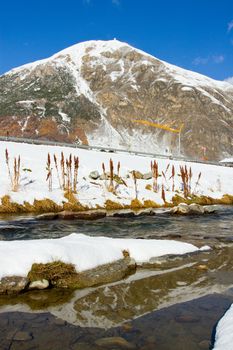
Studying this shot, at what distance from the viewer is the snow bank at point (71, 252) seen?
11.0 meters

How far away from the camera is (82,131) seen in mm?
183000

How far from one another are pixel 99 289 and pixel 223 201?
34.0m

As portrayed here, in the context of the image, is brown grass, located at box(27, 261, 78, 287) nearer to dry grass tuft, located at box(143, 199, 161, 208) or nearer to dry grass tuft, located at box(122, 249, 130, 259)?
dry grass tuft, located at box(122, 249, 130, 259)

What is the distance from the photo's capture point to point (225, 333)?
25.0 ft

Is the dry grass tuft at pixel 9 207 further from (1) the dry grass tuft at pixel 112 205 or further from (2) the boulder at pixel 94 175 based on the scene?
(2) the boulder at pixel 94 175

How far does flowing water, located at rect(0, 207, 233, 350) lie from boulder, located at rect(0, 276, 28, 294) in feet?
0.77

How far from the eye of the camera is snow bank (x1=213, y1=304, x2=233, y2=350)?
698 cm

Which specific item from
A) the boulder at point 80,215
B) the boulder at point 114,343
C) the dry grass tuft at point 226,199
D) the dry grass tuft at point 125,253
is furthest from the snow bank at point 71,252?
the dry grass tuft at point 226,199

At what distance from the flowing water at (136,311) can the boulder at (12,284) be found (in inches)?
9.2

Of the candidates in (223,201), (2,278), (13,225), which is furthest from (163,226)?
(223,201)

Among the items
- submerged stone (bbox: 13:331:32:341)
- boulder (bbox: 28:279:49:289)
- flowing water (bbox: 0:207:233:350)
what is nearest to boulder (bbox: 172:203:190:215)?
flowing water (bbox: 0:207:233:350)

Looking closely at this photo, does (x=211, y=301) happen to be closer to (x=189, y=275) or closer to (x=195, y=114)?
(x=189, y=275)

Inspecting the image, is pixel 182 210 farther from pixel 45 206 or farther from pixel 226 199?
pixel 226 199

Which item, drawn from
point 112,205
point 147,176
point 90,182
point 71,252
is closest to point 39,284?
point 71,252
